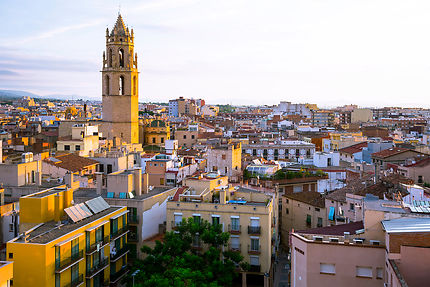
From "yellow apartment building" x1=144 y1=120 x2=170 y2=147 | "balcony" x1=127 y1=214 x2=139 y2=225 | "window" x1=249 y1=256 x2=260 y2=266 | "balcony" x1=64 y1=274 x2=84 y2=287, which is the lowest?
"window" x1=249 y1=256 x2=260 y2=266

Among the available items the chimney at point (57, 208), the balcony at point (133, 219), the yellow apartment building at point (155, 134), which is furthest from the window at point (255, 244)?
the yellow apartment building at point (155, 134)

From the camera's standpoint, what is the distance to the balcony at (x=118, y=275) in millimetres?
23906

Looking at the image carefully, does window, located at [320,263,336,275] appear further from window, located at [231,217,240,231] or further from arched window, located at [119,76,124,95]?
arched window, located at [119,76,124,95]

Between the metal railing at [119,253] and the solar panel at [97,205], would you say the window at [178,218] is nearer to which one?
the metal railing at [119,253]

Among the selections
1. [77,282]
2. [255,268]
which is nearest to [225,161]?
[255,268]

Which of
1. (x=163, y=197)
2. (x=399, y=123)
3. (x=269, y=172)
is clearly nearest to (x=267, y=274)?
(x=163, y=197)

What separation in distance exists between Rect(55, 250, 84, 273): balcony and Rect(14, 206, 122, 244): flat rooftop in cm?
94

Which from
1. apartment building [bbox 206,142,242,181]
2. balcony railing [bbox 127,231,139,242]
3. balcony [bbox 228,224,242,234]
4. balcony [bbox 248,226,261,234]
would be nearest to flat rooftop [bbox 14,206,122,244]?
balcony railing [bbox 127,231,139,242]

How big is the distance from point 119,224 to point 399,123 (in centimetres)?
12321

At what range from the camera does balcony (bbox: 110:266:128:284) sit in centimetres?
2391

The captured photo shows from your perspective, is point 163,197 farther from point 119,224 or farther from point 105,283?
point 105,283

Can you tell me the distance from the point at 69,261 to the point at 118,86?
41.2m

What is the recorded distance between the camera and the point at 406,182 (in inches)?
1178

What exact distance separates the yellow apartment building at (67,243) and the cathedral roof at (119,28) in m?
38.3
